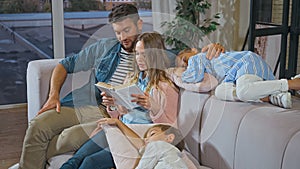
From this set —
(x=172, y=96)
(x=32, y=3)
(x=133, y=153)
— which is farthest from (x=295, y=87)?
(x=32, y=3)

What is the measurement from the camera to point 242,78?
179 cm

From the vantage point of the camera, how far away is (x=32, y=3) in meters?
4.25

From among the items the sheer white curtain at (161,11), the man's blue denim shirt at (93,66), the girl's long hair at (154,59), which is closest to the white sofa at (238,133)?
the girl's long hair at (154,59)

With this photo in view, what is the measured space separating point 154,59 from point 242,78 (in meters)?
0.46

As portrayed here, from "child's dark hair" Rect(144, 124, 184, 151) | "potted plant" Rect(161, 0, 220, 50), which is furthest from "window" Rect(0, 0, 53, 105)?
"child's dark hair" Rect(144, 124, 184, 151)

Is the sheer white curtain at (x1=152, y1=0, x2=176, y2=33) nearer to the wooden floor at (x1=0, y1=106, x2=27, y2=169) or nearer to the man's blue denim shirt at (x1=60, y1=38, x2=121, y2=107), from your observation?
the wooden floor at (x1=0, y1=106, x2=27, y2=169)

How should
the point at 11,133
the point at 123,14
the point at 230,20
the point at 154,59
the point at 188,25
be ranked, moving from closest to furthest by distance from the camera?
the point at 154,59
the point at 123,14
the point at 11,133
the point at 188,25
the point at 230,20

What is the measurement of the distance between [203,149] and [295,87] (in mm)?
472

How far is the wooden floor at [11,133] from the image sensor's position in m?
2.99

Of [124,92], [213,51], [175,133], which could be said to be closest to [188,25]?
[213,51]

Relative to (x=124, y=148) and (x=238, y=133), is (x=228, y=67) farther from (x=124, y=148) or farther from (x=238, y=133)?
(x=124, y=148)

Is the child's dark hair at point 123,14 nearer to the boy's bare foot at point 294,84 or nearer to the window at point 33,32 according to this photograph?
the boy's bare foot at point 294,84

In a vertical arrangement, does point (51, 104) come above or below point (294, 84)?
below

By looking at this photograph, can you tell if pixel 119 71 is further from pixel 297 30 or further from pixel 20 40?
pixel 20 40
